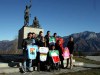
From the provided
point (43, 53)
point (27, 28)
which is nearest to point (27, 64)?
point (43, 53)

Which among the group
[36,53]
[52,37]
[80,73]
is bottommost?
[80,73]

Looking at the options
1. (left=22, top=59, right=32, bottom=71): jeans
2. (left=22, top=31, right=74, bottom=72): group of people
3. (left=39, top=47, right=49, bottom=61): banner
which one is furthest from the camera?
(left=39, top=47, right=49, bottom=61): banner

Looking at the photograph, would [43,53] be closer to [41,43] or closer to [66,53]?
[41,43]

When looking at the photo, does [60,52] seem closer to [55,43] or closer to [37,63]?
[55,43]

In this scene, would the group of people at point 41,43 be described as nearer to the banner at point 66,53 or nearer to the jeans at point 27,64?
the jeans at point 27,64

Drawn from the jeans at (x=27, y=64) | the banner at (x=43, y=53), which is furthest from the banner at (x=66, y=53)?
the jeans at (x=27, y=64)

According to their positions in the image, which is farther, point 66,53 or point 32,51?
point 66,53

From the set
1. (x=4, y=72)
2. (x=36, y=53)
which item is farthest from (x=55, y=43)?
(x=4, y=72)

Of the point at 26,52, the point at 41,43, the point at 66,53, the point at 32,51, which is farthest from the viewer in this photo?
the point at 66,53

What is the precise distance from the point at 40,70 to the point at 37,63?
0.44 m

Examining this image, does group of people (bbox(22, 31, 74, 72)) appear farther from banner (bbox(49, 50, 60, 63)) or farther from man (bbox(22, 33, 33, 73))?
banner (bbox(49, 50, 60, 63))

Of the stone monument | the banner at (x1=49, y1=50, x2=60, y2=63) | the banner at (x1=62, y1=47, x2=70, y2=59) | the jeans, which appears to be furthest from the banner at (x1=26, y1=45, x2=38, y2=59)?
the stone monument

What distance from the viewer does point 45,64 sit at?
13508 millimetres

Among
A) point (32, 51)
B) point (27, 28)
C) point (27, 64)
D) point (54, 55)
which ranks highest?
point (27, 28)
